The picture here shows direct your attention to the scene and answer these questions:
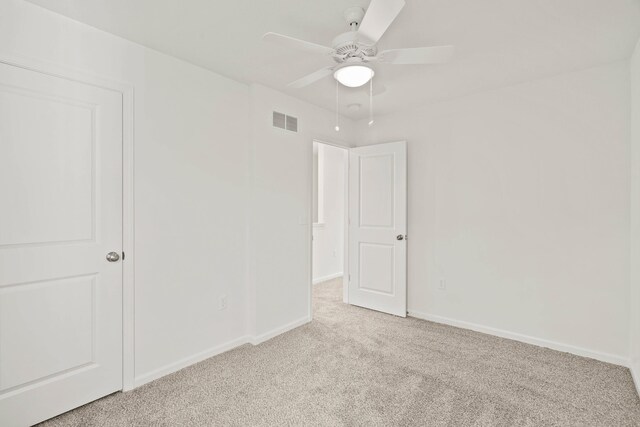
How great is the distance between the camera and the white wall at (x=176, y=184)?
2.05 m

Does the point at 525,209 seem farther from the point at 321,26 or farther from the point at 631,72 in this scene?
the point at 321,26

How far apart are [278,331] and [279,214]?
1.18 meters

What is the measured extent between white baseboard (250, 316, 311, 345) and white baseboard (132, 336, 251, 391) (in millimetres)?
99

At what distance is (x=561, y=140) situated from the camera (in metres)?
2.78

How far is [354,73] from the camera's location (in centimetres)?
195

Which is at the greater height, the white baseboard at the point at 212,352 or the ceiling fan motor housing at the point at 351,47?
the ceiling fan motor housing at the point at 351,47

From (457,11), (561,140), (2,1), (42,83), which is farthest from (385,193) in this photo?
(2,1)

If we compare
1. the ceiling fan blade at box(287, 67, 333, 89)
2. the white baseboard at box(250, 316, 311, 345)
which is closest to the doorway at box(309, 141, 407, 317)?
the white baseboard at box(250, 316, 311, 345)

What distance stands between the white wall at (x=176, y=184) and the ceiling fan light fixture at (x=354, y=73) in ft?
4.26

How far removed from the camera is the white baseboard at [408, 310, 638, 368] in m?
2.59

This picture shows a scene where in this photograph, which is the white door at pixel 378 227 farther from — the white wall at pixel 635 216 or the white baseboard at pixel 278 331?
the white wall at pixel 635 216

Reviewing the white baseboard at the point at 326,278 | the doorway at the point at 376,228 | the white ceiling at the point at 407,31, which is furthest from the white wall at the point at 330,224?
the white ceiling at the point at 407,31

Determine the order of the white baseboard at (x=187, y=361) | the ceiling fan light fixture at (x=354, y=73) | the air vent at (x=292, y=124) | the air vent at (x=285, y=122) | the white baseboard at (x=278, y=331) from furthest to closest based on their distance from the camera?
the air vent at (x=292, y=124)
the air vent at (x=285, y=122)
the white baseboard at (x=278, y=331)
the white baseboard at (x=187, y=361)
the ceiling fan light fixture at (x=354, y=73)

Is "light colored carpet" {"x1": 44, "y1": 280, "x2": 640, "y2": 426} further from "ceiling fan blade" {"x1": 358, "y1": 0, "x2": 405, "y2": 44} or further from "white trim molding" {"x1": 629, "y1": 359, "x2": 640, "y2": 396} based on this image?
"ceiling fan blade" {"x1": 358, "y1": 0, "x2": 405, "y2": 44}
